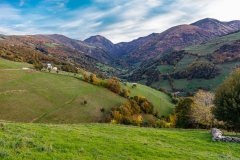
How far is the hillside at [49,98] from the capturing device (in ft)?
191

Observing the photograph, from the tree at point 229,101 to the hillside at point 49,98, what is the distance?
156 ft

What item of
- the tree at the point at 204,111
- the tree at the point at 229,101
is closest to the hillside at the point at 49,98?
the tree at the point at 204,111

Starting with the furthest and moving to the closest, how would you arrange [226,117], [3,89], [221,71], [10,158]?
[221,71], [3,89], [226,117], [10,158]

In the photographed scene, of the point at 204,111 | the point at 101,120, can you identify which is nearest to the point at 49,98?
the point at 101,120

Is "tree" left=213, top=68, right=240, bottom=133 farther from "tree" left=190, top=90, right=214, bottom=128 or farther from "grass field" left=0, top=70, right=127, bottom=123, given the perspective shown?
"grass field" left=0, top=70, right=127, bottom=123

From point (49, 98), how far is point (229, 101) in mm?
63083

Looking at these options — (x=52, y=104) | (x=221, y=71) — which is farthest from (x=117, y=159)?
(x=221, y=71)

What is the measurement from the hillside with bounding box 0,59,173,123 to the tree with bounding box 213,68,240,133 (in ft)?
156

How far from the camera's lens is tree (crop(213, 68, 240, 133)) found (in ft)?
93.8

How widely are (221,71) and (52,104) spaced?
17928 centimetres

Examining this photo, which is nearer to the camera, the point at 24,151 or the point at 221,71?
the point at 24,151

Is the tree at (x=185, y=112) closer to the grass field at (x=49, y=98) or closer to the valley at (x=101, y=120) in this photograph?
the valley at (x=101, y=120)

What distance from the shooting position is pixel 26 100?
63.6m

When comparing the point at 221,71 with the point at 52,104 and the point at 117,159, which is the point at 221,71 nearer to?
the point at 52,104
